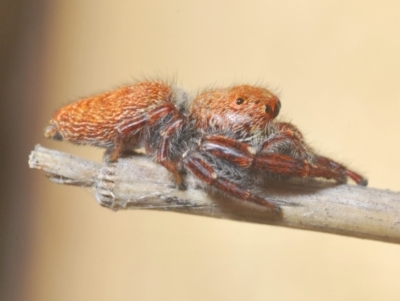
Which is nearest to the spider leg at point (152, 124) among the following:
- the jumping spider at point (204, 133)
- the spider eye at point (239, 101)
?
the jumping spider at point (204, 133)

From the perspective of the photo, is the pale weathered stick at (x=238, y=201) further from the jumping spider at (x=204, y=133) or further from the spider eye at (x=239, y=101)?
the spider eye at (x=239, y=101)

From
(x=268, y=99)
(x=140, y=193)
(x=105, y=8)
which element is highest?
(x=105, y=8)

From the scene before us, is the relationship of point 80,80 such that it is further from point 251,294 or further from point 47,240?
point 251,294

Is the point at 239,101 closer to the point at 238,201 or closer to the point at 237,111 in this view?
the point at 237,111

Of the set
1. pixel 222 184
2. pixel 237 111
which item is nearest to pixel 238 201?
pixel 222 184

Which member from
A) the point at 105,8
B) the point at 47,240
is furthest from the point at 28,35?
the point at 47,240

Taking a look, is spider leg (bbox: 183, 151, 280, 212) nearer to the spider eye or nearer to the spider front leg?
the spider front leg
